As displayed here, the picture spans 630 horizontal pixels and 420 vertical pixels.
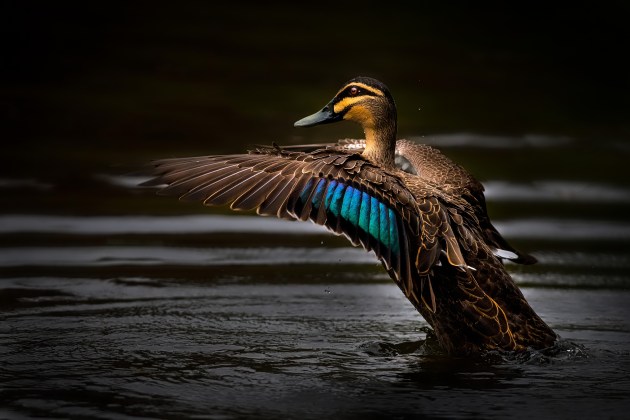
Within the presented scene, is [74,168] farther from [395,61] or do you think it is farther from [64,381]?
[64,381]

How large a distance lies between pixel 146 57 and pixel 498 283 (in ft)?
22.8

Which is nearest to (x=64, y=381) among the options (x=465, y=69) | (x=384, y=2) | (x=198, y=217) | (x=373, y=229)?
(x=373, y=229)

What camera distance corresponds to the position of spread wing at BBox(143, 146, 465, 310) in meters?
6.75

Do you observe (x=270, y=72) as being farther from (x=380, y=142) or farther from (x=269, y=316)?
(x=380, y=142)

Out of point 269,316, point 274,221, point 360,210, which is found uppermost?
point 360,210

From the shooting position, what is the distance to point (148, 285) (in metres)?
8.67

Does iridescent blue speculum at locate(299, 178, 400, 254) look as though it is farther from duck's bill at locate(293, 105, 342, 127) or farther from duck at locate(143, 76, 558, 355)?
duck's bill at locate(293, 105, 342, 127)

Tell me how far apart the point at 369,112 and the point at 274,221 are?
331 cm

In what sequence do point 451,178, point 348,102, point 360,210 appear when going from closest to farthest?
1. point 360,210
2. point 348,102
3. point 451,178

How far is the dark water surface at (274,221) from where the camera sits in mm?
6309

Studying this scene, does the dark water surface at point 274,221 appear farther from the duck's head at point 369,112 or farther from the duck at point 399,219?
the duck's head at point 369,112

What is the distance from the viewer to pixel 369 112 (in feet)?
24.5

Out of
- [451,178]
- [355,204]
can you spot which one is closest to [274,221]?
[451,178]

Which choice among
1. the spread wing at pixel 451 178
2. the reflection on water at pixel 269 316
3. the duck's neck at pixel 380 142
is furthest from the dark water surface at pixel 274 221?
the duck's neck at pixel 380 142
